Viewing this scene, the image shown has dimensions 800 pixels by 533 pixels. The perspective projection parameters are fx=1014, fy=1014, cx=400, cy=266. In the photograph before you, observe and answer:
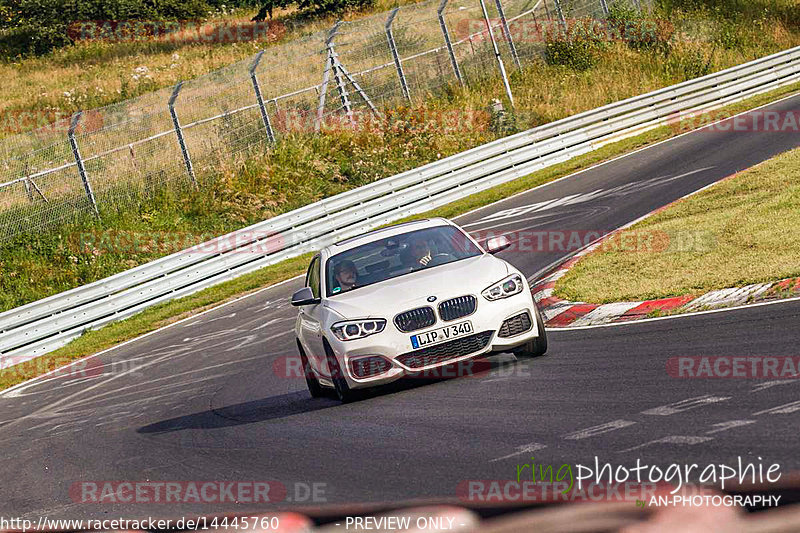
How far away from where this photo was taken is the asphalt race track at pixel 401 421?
5.71 m

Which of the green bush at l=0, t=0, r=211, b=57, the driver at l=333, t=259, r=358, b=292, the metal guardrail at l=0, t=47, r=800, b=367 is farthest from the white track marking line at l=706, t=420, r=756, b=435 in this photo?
the green bush at l=0, t=0, r=211, b=57

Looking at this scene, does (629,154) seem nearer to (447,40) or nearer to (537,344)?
(447,40)

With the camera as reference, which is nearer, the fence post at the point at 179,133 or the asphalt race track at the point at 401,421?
the asphalt race track at the point at 401,421

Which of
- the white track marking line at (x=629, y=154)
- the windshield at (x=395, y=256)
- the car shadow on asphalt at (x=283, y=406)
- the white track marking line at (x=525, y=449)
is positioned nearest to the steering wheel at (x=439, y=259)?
the windshield at (x=395, y=256)

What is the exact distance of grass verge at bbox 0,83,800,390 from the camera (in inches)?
749

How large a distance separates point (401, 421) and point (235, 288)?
48.0ft

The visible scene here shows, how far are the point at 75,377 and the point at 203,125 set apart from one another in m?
13.9

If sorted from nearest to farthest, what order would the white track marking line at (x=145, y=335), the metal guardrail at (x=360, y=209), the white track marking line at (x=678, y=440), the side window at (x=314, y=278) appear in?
the white track marking line at (x=678, y=440) → the side window at (x=314, y=278) → the white track marking line at (x=145, y=335) → the metal guardrail at (x=360, y=209)

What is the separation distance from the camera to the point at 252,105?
30.1m

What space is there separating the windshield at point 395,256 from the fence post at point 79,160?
667 inches

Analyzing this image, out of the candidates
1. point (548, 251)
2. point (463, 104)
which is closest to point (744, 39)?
point (463, 104)

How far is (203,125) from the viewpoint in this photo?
28859 mm

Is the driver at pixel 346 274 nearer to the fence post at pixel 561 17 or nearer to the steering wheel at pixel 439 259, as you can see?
the steering wheel at pixel 439 259

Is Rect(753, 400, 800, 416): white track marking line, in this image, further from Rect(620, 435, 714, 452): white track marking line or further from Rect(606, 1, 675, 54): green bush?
Rect(606, 1, 675, 54): green bush
